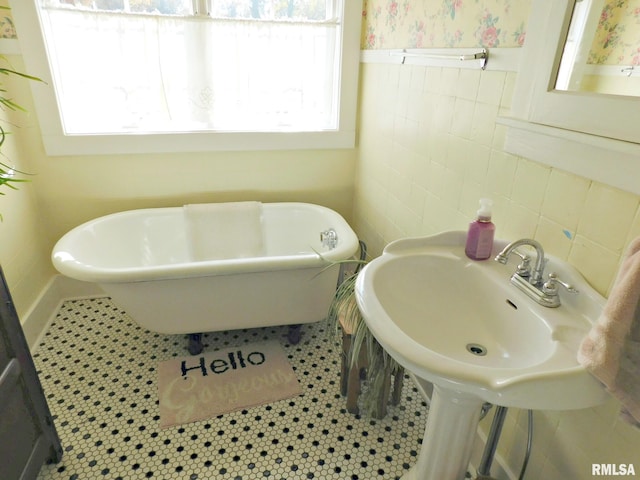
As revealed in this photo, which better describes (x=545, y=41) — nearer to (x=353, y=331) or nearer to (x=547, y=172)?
(x=547, y=172)

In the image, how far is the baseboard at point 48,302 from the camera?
2.17 m

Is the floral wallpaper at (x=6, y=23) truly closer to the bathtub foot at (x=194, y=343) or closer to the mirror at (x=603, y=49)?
the bathtub foot at (x=194, y=343)

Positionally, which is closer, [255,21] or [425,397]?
[425,397]

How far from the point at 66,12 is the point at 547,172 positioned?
2.30m

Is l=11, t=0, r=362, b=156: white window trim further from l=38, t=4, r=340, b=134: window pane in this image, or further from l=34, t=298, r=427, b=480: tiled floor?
l=34, t=298, r=427, b=480: tiled floor

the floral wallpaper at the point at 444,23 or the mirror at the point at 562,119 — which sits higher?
the floral wallpaper at the point at 444,23

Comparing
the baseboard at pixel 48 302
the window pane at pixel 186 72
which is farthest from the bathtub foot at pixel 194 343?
the window pane at pixel 186 72

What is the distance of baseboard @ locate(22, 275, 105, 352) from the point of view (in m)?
2.17

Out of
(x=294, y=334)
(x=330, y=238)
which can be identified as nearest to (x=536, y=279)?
(x=330, y=238)

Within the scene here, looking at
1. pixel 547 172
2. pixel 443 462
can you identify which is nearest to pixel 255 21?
pixel 547 172

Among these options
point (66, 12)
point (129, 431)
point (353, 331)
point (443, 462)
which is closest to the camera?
point (443, 462)

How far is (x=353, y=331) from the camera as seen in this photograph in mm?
1595

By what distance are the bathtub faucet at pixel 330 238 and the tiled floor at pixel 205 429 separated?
1.82 ft

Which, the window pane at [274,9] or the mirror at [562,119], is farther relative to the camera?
the window pane at [274,9]
